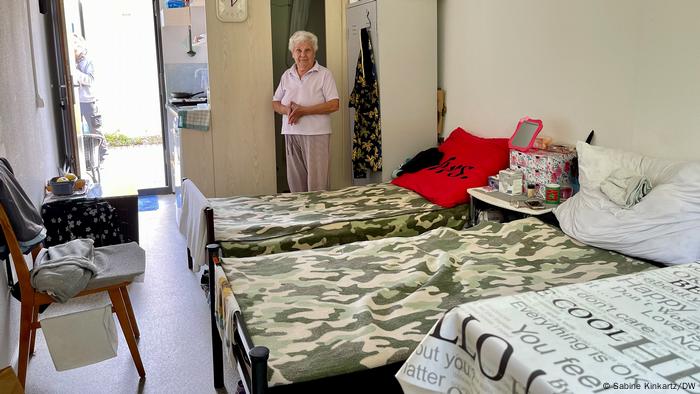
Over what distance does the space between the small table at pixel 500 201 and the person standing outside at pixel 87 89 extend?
14.1ft

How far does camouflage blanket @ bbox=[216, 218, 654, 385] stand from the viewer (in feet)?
6.64

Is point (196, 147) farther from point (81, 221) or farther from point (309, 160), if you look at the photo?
point (81, 221)

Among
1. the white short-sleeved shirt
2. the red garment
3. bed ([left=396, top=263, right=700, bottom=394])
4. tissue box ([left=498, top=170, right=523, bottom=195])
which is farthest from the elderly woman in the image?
bed ([left=396, top=263, right=700, bottom=394])

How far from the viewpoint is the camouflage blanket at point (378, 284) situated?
2023 mm

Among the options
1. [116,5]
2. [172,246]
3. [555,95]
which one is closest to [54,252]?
[172,246]

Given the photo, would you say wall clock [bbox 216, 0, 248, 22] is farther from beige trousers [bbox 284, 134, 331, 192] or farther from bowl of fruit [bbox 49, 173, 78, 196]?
bowl of fruit [bbox 49, 173, 78, 196]

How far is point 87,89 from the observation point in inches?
256

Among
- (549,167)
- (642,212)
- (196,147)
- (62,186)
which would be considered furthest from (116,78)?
(642,212)

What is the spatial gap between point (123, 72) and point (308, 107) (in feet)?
10.2

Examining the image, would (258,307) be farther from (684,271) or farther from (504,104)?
(504,104)

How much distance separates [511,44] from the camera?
399 cm

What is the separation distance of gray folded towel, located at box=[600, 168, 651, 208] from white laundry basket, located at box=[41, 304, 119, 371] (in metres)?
2.34

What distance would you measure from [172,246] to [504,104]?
2.73m

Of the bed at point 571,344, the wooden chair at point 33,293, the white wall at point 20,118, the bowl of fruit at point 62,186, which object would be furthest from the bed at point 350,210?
the bed at point 571,344
